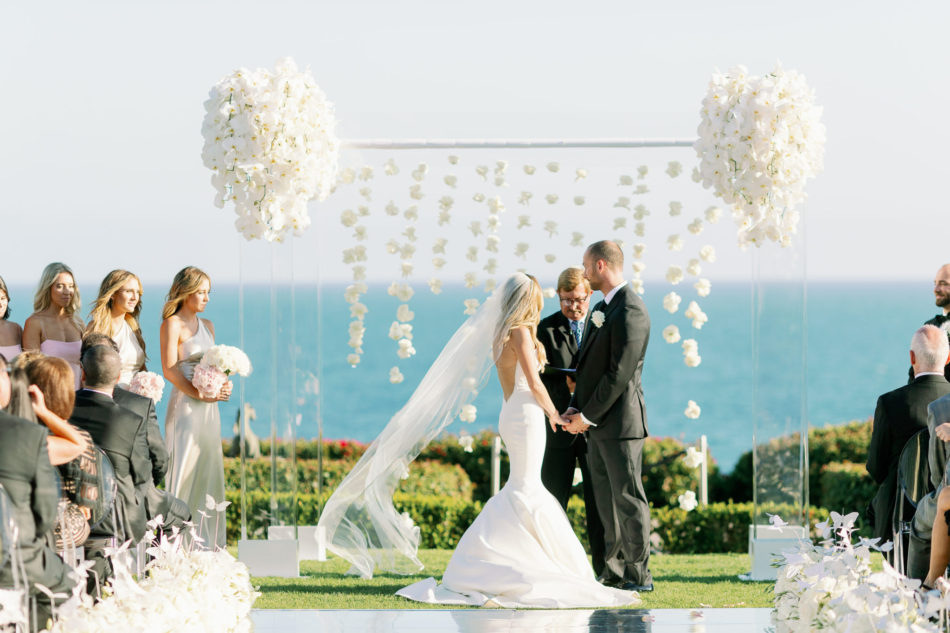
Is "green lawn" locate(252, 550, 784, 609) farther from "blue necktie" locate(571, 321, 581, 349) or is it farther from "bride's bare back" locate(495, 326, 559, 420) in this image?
"blue necktie" locate(571, 321, 581, 349)

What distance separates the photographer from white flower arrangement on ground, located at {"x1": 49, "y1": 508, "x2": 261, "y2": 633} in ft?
12.4

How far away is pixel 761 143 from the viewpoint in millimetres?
7078

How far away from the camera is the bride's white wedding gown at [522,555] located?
6.61 m

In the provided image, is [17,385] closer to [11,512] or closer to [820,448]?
[11,512]

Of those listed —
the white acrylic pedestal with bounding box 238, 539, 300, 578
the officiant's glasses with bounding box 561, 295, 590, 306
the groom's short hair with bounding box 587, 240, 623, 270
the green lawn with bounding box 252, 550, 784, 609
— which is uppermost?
the groom's short hair with bounding box 587, 240, 623, 270

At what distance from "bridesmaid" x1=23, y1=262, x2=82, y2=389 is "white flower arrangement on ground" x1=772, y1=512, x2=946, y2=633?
477 cm

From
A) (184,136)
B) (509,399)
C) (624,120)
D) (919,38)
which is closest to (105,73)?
(184,136)

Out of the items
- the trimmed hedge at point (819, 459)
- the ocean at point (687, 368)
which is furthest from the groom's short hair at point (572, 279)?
the ocean at point (687, 368)

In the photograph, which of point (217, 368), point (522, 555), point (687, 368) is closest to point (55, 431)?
point (217, 368)

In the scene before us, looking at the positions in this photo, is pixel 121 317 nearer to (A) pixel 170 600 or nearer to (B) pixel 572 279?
(B) pixel 572 279

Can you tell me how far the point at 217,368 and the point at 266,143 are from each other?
1488mm

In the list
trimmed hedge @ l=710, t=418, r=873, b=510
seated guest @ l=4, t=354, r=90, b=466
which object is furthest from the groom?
trimmed hedge @ l=710, t=418, r=873, b=510

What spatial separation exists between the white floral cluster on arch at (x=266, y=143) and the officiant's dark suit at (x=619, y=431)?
1827 millimetres

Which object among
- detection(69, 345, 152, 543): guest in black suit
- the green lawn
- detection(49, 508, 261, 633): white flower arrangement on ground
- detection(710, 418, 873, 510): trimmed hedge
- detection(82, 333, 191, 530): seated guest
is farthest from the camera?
detection(710, 418, 873, 510): trimmed hedge
